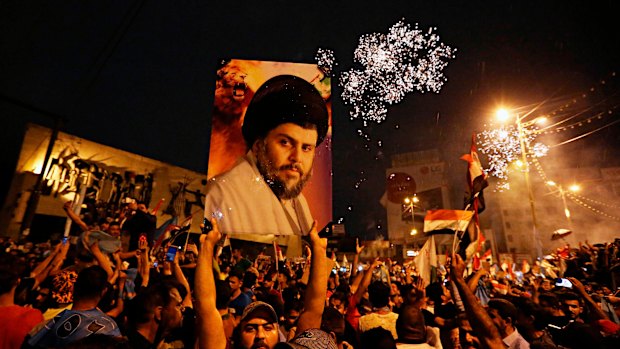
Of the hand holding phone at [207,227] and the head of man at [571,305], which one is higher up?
the hand holding phone at [207,227]

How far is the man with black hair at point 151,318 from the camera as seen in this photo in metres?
3.26

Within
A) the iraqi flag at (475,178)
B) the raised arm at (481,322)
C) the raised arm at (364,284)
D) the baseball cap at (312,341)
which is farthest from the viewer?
the iraqi flag at (475,178)

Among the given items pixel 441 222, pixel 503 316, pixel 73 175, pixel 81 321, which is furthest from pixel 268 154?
pixel 73 175

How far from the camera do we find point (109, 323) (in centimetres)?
302

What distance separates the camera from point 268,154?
4172 mm

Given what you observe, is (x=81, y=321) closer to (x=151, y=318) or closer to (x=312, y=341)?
(x=151, y=318)

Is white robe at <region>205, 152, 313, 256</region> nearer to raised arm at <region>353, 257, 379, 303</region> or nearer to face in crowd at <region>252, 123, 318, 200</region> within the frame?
face in crowd at <region>252, 123, 318, 200</region>

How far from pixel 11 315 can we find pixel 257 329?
249cm

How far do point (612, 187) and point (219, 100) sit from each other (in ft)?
180

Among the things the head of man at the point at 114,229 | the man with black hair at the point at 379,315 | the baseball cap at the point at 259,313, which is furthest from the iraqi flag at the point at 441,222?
the baseball cap at the point at 259,313

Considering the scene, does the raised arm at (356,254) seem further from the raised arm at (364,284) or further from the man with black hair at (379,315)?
the man with black hair at (379,315)

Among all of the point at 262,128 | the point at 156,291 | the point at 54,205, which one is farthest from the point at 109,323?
the point at 54,205

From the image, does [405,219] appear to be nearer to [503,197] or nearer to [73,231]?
[503,197]

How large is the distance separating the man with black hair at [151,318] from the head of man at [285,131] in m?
1.71
